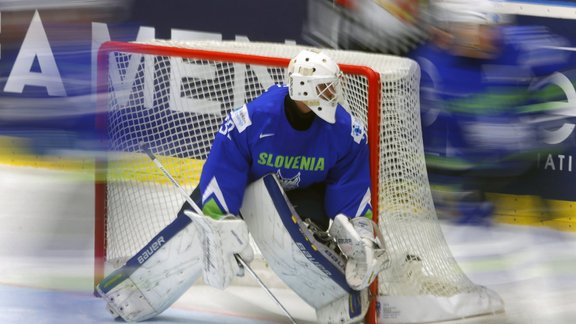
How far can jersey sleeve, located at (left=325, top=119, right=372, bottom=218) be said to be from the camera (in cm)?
451

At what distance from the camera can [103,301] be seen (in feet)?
16.0

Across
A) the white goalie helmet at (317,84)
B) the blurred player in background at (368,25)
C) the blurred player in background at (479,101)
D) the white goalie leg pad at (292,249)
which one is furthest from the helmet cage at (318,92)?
the blurred player in background at (368,25)

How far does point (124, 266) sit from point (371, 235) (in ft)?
2.95

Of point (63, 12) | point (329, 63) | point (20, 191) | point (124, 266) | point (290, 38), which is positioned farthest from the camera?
point (290, 38)

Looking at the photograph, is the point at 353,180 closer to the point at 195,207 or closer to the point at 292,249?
the point at 292,249

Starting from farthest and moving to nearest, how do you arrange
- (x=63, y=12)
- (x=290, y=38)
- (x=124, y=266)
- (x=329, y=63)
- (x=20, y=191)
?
(x=290, y=38)
(x=20, y=191)
(x=124, y=266)
(x=329, y=63)
(x=63, y=12)

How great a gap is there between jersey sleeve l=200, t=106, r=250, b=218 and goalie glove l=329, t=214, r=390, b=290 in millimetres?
354

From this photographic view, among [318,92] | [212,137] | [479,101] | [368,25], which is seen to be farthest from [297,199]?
[368,25]

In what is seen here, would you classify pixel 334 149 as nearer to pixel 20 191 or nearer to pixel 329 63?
pixel 329 63

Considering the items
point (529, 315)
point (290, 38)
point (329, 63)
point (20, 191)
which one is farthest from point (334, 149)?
point (290, 38)

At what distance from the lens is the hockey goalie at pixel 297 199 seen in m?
4.39

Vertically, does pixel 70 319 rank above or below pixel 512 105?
below

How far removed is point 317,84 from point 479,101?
96 centimetres

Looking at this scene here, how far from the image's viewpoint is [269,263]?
15.1 ft
